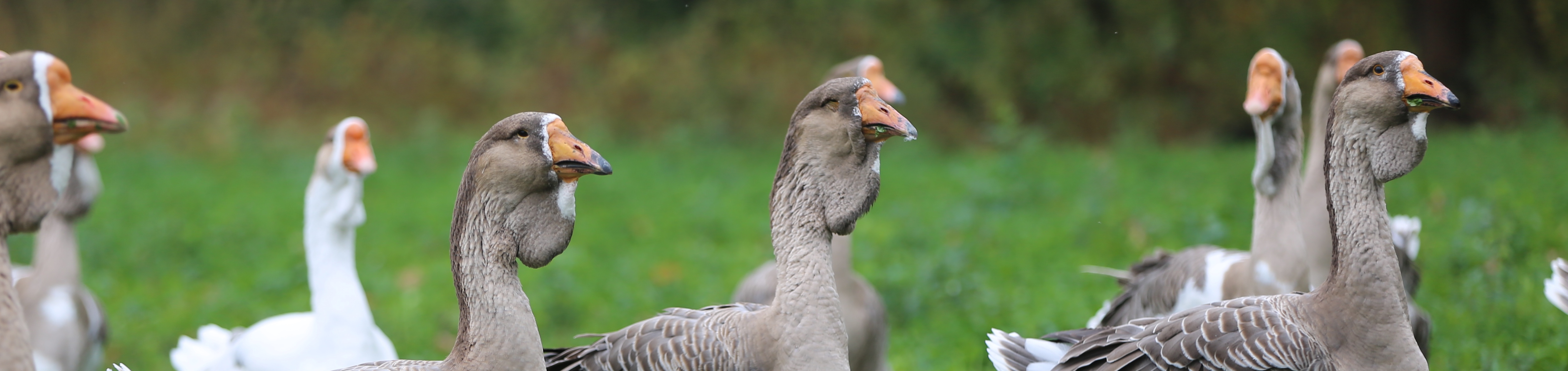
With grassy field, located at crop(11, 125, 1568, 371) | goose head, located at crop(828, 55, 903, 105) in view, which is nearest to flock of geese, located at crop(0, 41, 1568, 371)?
grassy field, located at crop(11, 125, 1568, 371)

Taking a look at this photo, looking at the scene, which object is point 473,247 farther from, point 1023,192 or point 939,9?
point 939,9

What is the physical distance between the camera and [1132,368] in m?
3.29

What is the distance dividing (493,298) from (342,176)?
188 centimetres

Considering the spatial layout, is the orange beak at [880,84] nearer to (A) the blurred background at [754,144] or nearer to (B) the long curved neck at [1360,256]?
(A) the blurred background at [754,144]

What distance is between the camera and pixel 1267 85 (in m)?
4.12

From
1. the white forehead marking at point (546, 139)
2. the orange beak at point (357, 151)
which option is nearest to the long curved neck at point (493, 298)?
the white forehead marking at point (546, 139)

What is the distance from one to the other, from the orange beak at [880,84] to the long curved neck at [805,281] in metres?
2.71

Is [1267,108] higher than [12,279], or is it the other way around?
[1267,108]

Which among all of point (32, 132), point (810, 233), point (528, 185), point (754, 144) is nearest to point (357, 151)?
point (32, 132)

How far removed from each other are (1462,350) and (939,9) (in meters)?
9.26

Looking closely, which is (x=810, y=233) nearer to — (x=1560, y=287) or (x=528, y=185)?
(x=528, y=185)

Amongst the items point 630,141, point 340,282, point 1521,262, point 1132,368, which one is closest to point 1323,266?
point 1132,368

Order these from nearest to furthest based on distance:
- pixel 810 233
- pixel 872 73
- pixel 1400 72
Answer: pixel 1400 72, pixel 810 233, pixel 872 73

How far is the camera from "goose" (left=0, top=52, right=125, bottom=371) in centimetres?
280
